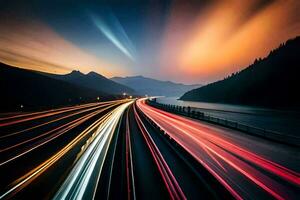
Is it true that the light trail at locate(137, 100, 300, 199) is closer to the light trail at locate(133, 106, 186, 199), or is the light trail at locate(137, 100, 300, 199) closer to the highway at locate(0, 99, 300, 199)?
the highway at locate(0, 99, 300, 199)

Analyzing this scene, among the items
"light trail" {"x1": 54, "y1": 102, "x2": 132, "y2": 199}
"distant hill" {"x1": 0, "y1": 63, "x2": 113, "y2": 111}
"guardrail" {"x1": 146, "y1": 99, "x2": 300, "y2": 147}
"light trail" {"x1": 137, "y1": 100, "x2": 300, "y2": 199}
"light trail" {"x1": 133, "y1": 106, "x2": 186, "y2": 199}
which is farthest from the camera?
"distant hill" {"x1": 0, "y1": 63, "x2": 113, "y2": 111}

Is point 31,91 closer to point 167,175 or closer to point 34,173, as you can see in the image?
point 34,173

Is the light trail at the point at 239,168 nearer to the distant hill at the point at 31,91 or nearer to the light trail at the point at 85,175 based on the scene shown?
the light trail at the point at 85,175

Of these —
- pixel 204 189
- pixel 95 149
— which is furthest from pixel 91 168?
pixel 204 189

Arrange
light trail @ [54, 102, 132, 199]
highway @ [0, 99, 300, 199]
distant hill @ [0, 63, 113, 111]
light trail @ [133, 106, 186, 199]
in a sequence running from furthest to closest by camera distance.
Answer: distant hill @ [0, 63, 113, 111] < highway @ [0, 99, 300, 199] < light trail @ [133, 106, 186, 199] < light trail @ [54, 102, 132, 199]

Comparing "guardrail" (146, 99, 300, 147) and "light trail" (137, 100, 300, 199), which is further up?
"guardrail" (146, 99, 300, 147)

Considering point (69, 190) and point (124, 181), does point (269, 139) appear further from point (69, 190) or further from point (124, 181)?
point (69, 190)

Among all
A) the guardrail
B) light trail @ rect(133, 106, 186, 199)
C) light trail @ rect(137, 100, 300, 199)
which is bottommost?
light trail @ rect(133, 106, 186, 199)

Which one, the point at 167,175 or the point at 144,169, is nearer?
the point at 167,175

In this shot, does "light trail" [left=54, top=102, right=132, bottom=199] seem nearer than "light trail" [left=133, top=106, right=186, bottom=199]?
Yes

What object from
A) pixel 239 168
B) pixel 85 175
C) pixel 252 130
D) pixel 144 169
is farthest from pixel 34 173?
pixel 252 130

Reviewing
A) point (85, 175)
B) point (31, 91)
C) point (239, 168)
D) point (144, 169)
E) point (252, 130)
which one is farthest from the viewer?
point (31, 91)

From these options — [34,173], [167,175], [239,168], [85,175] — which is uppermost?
[239,168]

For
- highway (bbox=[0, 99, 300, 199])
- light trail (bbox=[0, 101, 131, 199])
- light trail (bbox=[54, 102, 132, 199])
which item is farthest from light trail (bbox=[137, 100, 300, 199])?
light trail (bbox=[0, 101, 131, 199])
